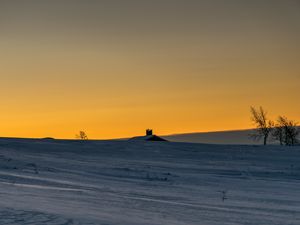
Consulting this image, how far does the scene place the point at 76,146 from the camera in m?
20.9

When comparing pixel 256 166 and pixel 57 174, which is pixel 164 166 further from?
pixel 57 174

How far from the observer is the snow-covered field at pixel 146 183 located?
712 centimetres

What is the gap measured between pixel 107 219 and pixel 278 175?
415 inches

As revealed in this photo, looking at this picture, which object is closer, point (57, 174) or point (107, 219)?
point (107, 219)

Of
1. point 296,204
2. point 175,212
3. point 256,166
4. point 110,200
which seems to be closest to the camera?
point 175,212

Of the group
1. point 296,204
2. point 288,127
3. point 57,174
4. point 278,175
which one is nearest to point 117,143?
point 278,175

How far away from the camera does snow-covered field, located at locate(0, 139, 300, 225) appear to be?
7.12 metres

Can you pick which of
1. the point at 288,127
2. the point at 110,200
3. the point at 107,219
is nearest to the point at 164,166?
the point at 110,200

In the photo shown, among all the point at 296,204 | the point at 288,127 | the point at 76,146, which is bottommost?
the point at 296,204

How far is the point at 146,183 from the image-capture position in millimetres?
12695

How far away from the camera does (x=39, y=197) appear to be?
810cm

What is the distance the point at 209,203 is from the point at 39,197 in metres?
2.80

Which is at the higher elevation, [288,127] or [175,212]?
[288,127]

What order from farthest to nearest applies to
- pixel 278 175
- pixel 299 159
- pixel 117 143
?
pixel 117 143 < pixel 299 159 < pixel 278 175
